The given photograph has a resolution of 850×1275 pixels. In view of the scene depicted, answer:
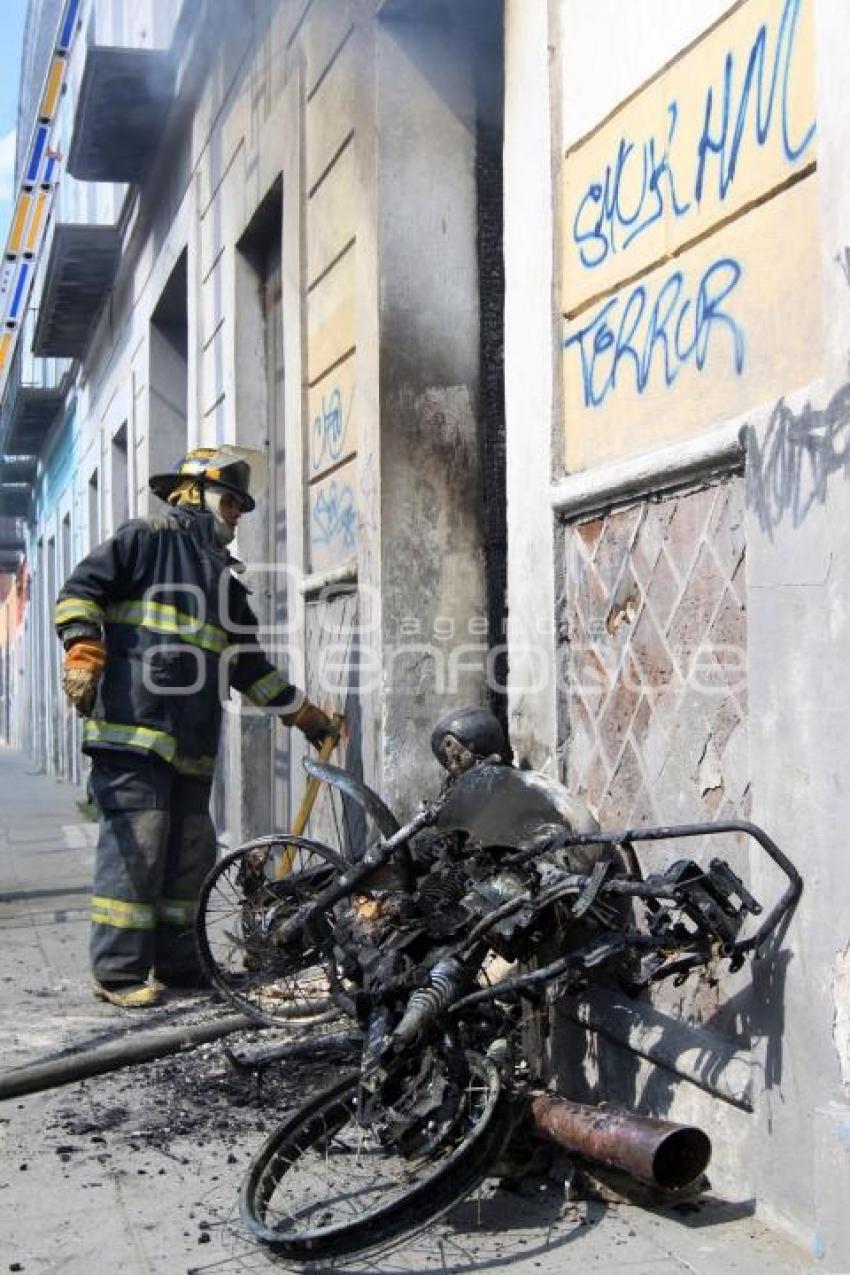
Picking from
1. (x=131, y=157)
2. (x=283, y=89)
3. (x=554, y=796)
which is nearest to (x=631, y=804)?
(x=554, y=796)

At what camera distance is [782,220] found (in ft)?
9.91

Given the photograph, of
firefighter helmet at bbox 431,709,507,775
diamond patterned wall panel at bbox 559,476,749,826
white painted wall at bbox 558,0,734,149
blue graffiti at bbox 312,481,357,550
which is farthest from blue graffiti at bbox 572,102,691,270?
blue graffiti at bbox 312,481,357,550

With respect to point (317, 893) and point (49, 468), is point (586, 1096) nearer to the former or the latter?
point (317, 893)

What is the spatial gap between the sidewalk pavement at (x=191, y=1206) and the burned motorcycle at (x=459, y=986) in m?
0.14

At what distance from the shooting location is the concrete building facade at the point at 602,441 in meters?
2.81

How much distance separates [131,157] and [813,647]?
10.5 m

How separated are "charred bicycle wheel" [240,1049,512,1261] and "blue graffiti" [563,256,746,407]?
68.3 inches

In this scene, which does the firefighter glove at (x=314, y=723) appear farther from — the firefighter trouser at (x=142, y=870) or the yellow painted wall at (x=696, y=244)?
the yellow painted wall at (x=696, y=244)

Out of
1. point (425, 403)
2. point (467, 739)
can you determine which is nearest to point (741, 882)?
point (467, 739)

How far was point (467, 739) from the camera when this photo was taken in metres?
4.30

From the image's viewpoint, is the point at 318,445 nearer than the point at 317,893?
No

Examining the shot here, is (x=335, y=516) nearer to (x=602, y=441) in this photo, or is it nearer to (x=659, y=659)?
(x=602, y=441)

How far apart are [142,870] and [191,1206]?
2242 mm

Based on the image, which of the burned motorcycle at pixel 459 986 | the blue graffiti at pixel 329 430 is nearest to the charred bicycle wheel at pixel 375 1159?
the burned motorcycle at pixel 459 986
